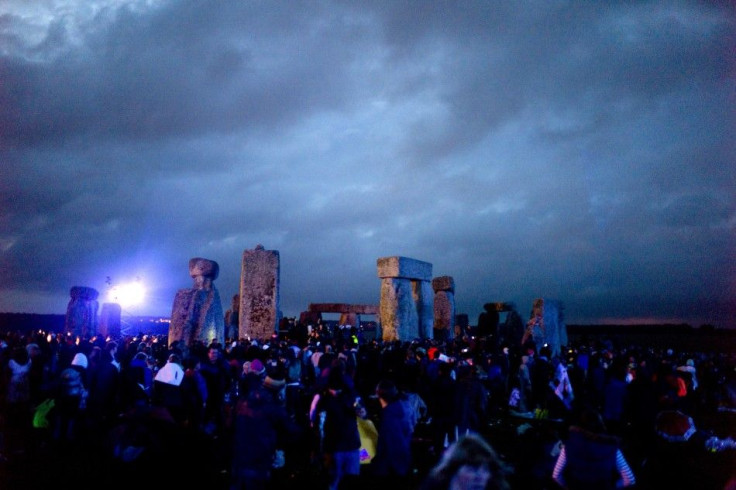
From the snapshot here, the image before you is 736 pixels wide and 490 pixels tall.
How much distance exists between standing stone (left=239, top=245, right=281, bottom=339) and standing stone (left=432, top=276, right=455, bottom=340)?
1028cm

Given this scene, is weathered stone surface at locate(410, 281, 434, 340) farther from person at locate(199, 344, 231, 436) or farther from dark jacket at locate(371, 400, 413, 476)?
dark jacket at locate(371, 400, 413, 476)

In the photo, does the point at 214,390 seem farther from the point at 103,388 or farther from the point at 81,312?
the point at 81,312

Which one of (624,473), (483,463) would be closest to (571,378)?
(624,473)

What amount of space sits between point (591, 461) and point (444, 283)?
76.4ft

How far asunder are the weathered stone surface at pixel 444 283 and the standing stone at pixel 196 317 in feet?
Answer: 44.1

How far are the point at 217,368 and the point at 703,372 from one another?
15.0m

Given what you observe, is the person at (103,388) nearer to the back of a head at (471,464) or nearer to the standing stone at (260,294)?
the back of a head at (471,464)

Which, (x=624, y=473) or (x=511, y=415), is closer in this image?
(x=624, y=473)

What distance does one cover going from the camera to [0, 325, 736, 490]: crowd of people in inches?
164

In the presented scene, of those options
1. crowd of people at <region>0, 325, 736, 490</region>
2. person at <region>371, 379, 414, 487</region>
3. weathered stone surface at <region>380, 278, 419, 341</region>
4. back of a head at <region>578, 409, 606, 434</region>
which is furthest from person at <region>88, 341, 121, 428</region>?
weathered stone surface at <region>380, 278, 419, 341</region>

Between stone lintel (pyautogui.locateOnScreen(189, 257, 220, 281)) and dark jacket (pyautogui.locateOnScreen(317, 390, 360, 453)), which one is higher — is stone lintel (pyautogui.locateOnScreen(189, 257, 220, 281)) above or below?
above

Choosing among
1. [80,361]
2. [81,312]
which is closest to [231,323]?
[81,312]

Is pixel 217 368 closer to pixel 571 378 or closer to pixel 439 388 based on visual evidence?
pixel 439 388

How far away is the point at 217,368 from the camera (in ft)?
30.5
